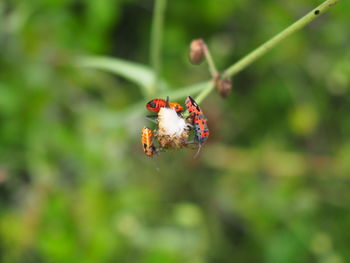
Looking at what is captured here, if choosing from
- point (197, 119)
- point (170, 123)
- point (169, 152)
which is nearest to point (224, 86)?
point (197, 119)

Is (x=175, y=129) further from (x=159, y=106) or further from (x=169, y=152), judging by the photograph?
(x=169, y=152)

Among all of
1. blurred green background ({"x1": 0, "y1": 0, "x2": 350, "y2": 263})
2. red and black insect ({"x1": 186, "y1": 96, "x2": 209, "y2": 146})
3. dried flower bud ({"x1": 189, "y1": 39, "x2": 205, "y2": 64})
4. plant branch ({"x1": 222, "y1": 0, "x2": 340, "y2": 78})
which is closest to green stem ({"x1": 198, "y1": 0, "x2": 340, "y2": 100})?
plant branch ({"x1": 222, "y1": 0, "x2": 340, "y2": 78})

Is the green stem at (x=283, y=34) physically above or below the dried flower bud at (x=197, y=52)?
below

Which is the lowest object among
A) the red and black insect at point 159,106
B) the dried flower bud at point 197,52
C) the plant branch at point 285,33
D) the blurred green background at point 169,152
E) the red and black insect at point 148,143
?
the red and black insect at point 148,143

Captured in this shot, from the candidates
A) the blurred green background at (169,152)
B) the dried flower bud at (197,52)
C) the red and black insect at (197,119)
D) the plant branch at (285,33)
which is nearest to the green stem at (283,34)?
the plant branch at (285,33)

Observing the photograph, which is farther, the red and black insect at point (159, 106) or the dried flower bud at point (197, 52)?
the dried flower bud at point (197, 52)

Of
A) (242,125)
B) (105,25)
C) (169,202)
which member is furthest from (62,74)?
(242,125)

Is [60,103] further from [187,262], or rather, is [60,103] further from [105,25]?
[187,262]

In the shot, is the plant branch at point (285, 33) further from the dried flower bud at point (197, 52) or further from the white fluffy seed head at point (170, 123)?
the white fluffy seed head at point (170, 123)
